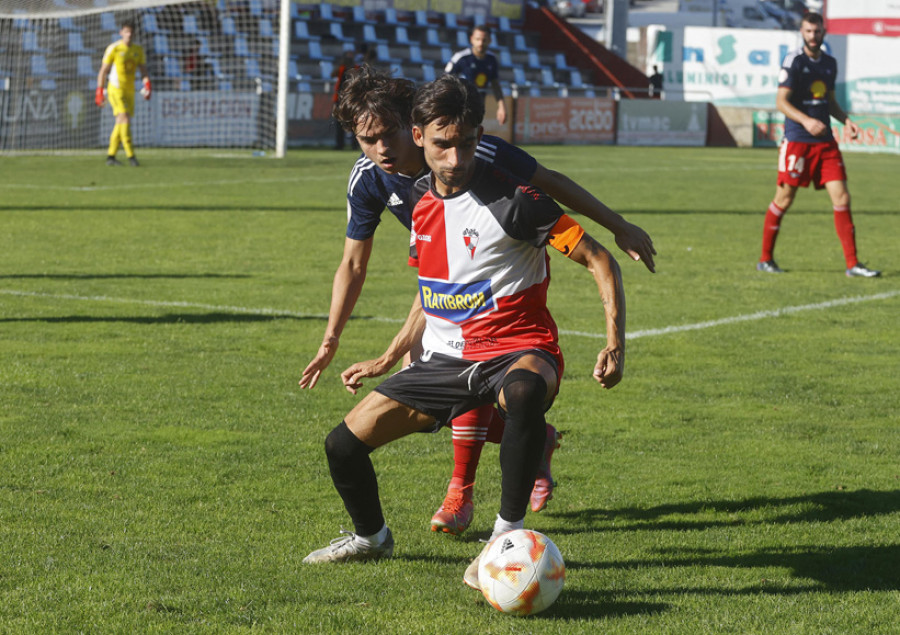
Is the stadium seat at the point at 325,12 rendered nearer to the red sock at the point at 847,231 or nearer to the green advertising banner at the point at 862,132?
the green advertising banner at the point at 862,132

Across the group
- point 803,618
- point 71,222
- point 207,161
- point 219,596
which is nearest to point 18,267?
point 71,222

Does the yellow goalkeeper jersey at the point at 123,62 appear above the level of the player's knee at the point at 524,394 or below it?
above

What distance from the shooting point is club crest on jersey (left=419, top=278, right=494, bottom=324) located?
388 cm

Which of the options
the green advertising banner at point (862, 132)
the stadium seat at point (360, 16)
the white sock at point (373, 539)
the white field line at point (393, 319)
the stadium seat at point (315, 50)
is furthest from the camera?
the stadium seat at point (360, 16)

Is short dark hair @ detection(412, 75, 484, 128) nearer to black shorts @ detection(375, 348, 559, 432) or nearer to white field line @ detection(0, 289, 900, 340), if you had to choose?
black shorts @ detection(375, 348, 559, 432)

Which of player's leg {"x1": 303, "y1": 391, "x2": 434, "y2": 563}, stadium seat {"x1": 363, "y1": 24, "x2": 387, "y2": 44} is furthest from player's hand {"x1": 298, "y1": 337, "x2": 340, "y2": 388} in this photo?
stadium seat {"x1": 363, "y1": 24, "x2": 387, "y2": 44}

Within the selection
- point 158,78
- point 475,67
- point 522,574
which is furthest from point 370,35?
point 522,574

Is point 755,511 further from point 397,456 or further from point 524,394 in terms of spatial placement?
point 397,456

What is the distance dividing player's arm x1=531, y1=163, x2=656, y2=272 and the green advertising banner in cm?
3129

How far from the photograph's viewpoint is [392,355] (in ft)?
13.9

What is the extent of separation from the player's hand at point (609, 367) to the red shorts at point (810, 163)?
7.26 metres

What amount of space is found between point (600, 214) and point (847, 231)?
7.47 m

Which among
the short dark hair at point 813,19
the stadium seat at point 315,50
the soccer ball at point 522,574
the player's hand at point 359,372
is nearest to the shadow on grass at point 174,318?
the player's hand at point 359,372

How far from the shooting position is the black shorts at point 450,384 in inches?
150
